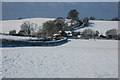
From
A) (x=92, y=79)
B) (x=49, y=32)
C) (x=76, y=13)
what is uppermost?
(x=76, y=13)

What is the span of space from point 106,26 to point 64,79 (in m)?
78.4

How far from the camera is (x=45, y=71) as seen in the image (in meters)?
9.12

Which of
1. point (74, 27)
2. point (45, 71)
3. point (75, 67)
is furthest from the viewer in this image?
point (74, 27)

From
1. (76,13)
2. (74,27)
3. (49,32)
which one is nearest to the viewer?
(49,32)

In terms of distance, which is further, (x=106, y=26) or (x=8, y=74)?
(x=106, y=26)

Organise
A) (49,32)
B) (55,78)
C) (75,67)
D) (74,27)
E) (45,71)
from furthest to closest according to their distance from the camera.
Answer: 1. (74,27)
2. (49,32)
3. (75,67)
4. (45,71)
5. (55,78)

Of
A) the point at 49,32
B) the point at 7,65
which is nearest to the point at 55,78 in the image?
the point at 7,65

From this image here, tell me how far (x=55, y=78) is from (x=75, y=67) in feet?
7.83

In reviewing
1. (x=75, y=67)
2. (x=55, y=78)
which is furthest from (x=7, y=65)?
(x=75, y=67)

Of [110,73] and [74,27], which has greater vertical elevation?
[74,27]

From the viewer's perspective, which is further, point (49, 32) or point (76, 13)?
point (76, 13)

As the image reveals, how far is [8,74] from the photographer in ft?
26.8

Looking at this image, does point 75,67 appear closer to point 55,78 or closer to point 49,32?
point 55,78

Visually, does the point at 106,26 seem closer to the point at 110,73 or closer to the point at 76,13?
the point at 76,13
